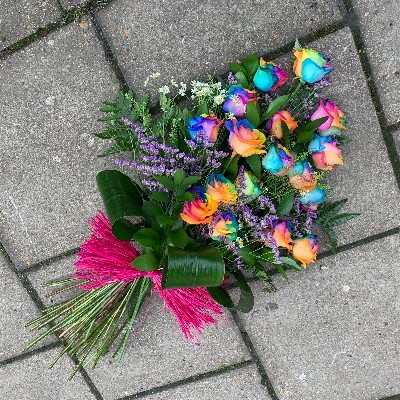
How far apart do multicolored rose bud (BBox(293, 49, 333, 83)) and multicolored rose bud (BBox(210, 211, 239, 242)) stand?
0.38 meters

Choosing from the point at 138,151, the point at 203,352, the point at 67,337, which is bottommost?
the point at 203,352

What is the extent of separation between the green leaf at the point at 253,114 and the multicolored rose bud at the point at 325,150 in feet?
0.48

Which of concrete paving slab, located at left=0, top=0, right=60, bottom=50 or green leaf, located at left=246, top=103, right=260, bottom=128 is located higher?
concrete paving slab, located at left=0, top=0, right=60, bottom=50

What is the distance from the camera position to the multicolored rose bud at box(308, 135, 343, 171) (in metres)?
1.21

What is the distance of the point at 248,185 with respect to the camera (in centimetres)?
115

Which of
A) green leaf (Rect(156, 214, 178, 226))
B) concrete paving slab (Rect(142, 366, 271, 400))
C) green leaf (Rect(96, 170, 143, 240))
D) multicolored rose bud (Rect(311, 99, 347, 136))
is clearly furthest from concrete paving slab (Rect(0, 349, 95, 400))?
multicolored rose bud (Rect(311, 99, 347, 136))

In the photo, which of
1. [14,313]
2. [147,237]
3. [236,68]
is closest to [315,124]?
[236,68]

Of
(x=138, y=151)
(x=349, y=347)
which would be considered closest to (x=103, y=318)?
(x=138, y=151)

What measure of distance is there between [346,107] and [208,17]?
1.45 feet

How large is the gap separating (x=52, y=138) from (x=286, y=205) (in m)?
0.70

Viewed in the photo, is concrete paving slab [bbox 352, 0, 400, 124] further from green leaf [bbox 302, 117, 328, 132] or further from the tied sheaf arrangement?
green leaf [bbox 302, 117, 328, 132]

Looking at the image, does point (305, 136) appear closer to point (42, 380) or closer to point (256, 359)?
point (256, 359)

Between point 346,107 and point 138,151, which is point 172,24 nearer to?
point 138,151

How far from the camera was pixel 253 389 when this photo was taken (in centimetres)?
157
